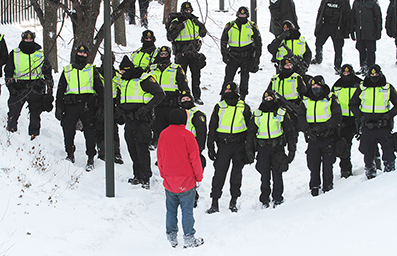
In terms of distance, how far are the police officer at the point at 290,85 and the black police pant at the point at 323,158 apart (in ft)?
5.10

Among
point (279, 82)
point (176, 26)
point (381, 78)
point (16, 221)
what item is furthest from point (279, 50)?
point (16, 221)

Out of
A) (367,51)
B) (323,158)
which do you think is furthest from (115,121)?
(367,51)

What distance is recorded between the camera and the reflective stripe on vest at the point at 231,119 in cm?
823

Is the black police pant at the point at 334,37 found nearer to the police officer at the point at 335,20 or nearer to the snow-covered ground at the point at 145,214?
the police officer at the point at 335,20

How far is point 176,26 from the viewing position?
1098cm

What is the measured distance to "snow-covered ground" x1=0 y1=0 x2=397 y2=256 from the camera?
5.71 m

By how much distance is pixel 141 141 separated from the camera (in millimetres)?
8562

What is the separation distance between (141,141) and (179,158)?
2.31 m

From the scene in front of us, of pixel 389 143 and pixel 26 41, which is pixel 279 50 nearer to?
pixel 389 143

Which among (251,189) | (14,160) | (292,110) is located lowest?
(251,189)

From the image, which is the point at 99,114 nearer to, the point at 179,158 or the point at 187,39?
the point at 179,158

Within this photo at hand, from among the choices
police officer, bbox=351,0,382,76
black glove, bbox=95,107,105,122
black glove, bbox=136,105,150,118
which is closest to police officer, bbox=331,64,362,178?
black glove, bbox=136,105,150,118

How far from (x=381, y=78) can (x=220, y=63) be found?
7.86 metres

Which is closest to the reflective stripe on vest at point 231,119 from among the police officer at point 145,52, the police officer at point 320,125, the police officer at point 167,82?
the police officer at point 320,125
